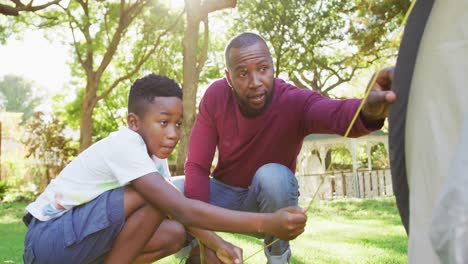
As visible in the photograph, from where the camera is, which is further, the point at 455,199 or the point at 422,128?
the point at 422,128

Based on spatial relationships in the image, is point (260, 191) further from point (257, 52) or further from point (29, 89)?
point (29, 89)

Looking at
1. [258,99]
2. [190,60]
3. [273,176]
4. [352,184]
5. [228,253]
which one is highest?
[190,60]

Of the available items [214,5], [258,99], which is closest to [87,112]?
[214,5]

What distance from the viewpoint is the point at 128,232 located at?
8.25 feet

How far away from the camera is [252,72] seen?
296 cm

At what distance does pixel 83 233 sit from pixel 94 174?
27cm

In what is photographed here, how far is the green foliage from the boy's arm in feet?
58.9

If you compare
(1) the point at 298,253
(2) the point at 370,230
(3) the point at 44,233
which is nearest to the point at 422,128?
(3) the point at 44,233

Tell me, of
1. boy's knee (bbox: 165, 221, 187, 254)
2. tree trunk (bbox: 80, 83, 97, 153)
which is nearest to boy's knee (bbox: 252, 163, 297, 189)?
boy's knee (bbox: 165, 221, 187, 254)

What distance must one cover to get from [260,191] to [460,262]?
1.62 meters

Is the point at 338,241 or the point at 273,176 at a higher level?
the point at 273,176

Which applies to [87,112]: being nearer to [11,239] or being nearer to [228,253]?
[11,239]

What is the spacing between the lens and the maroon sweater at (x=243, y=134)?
3.08 metres

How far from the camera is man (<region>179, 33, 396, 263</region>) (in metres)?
2.95
